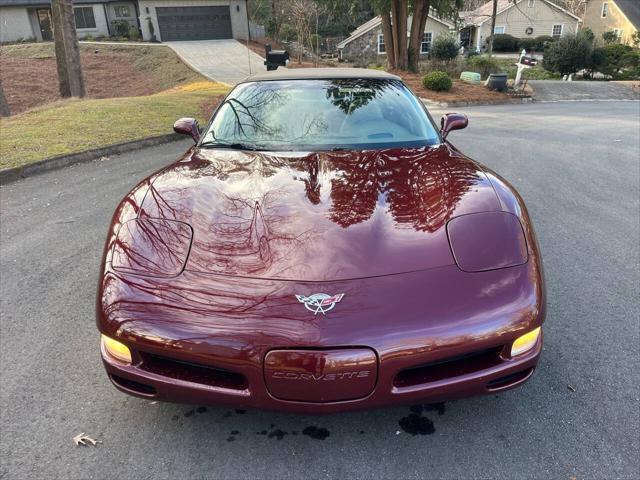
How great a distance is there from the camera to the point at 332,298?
1694mm

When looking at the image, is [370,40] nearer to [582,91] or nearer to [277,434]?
[582,91]

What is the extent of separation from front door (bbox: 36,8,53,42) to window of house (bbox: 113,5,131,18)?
194 inches

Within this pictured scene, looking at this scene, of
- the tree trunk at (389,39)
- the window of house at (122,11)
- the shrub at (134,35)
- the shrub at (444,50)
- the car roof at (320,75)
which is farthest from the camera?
the window of house at (122,11)

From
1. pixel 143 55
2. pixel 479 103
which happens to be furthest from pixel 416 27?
pixel 143 55

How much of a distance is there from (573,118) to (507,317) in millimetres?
11583

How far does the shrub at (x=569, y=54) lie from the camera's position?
24.6 m

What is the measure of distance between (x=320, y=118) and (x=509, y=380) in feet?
6.69

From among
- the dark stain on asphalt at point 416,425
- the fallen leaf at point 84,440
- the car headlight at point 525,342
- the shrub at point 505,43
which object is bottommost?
the dark stain on asphalt at point 416,425

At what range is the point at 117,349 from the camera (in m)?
1.81

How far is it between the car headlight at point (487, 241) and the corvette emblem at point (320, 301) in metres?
0.55

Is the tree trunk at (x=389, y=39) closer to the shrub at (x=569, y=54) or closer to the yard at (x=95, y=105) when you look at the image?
the yard at (x=95, y=105)

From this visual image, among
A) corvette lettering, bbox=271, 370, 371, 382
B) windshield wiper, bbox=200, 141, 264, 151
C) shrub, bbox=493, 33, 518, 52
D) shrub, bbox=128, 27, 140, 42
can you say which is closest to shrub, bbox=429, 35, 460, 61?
shrub, bbox=493, 33, 518, 52

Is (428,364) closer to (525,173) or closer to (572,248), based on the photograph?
(572,248)

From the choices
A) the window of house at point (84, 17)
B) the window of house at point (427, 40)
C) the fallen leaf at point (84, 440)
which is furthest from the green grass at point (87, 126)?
the window of house at point (427, 40)
